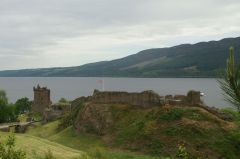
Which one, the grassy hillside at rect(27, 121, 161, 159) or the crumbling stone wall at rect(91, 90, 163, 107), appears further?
the crumbling stone wall at rect(91, 90, 163, 107)

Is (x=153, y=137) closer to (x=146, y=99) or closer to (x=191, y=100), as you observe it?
(x=146, y=99)

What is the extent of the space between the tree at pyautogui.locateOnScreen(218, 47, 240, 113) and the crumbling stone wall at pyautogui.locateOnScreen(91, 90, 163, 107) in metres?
39.4

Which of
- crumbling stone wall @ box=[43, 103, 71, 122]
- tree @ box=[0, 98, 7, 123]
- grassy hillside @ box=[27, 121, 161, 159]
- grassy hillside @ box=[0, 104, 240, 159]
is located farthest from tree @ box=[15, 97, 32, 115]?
grassy hillside @ box=[0, 104, 240, 159]

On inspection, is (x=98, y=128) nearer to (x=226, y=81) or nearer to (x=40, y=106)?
(x=226, y=81)

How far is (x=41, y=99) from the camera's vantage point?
9450 centimetres

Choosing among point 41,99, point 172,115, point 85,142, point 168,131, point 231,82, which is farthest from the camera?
point 41,99

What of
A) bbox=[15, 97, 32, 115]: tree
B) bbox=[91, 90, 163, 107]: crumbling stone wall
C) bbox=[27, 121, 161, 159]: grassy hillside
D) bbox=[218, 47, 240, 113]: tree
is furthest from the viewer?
bbox=[15, 97, 32, 115]: tree

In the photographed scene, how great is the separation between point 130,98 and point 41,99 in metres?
49.1

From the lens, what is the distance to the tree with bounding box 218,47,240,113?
24.6 feet

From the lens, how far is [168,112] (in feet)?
148

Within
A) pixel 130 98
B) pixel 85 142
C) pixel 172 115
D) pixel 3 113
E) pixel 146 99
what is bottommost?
pixel 85 142

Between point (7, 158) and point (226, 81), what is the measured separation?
571cm

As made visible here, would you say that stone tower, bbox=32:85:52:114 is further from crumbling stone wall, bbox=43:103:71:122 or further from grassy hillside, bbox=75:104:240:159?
grassy hillside, bbox=75:104:240:159

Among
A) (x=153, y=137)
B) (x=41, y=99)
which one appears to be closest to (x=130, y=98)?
(x=153, y=137)
